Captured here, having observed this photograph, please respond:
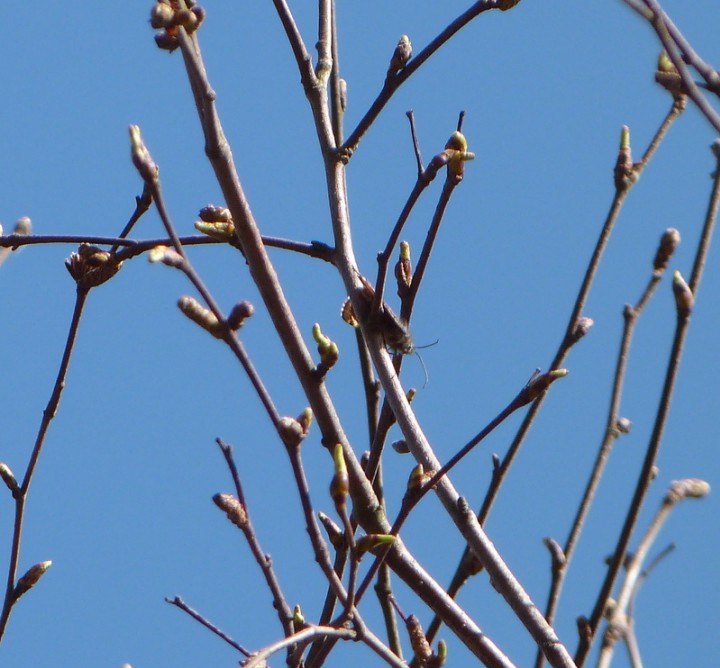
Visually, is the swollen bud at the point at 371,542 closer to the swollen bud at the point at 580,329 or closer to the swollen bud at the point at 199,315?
the swollen bud at the point at 199,315

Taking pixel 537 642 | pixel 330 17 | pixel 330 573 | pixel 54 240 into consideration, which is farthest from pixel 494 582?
pixel 330 17

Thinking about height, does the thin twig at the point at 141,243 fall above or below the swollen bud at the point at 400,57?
below

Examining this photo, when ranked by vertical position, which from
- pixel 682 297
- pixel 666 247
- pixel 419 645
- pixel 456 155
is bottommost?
pixel 419 645

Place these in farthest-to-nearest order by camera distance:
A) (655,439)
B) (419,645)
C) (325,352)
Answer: (655,439) < (419,645) < (325,352)

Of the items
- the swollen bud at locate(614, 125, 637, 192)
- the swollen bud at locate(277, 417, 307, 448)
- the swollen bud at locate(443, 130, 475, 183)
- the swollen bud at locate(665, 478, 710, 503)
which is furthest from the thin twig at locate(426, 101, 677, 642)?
the swollen bud at locate(277, 417, 307, 448)

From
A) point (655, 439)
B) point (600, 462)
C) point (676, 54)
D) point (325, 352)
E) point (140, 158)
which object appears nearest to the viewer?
point (676, 54)

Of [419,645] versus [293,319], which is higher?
[293,319]

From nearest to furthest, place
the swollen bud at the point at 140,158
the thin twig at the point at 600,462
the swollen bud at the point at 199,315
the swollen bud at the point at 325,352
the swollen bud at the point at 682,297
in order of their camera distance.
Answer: the swollen bud at the point at 140,158, the swollen bud at the point at 199,315, the swollen bud at the point at 325,352, the swollen bud at the point at 682,297, the thin twig at the point at 600,462

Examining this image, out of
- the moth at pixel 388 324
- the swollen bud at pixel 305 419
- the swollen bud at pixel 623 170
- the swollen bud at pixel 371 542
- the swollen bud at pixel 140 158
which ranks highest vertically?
the swollen bud at pixel 623 170

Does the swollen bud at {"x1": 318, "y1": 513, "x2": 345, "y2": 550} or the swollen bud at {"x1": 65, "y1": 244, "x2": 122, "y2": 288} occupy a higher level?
the swollen bud at {"x1": 65, "y1": 244, "x2": 122, "y2": 288}

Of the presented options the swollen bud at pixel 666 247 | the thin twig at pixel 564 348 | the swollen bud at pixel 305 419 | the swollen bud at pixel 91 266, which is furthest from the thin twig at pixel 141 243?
the swollen bud at pixel 666 247

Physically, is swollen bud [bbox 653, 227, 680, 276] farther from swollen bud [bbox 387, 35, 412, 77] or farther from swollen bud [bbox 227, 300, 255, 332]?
swollen bud [bbox 227, 300, 255, 332]

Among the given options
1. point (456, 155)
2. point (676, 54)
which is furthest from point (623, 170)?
point (676, 54)

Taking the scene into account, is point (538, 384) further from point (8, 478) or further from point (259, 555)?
point (8, 478)
